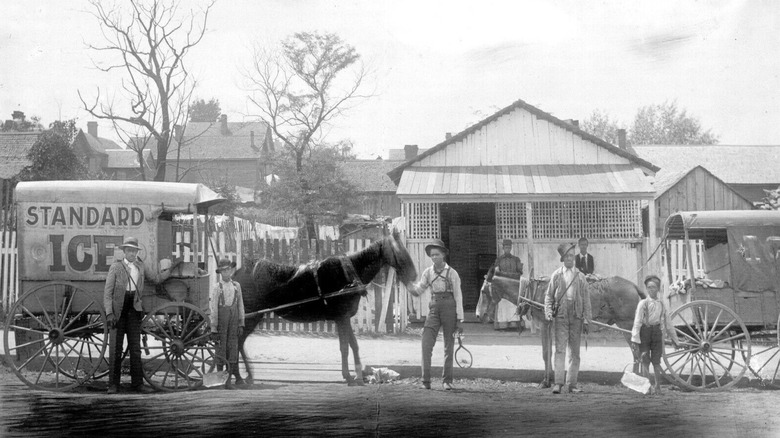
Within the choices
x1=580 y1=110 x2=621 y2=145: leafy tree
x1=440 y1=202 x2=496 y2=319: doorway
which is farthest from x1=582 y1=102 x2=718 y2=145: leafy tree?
x1=440 y1=202 x2=496 y2=319: doorway

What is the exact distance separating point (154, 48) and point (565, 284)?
9916 mm

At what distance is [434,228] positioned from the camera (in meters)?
13.5

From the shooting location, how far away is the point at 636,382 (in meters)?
8.63

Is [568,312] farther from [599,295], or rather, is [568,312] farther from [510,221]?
[510,221]

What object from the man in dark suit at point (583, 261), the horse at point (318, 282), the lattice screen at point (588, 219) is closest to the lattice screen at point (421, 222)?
the lattice screen at point (588, 219)

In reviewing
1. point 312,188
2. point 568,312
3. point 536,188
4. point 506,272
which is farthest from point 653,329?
point 312,188

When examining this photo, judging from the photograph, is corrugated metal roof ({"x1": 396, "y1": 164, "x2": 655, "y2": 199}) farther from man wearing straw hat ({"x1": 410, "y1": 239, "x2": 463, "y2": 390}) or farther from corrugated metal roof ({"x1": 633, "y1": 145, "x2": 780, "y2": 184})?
corrugated metal roof ({"x1": 633, "y1": 145, "x2": 780, "y2": 184})

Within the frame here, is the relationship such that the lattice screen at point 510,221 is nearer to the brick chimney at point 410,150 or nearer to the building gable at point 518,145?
the building gable at point 518,145

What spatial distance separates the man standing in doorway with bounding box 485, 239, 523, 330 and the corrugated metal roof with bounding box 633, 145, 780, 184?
21461mm

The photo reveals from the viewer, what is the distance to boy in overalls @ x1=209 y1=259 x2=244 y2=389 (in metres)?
8.44

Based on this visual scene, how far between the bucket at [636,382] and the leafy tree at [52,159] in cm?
1153

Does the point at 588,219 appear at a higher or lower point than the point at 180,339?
higher

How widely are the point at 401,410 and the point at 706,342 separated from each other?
13.6 ft

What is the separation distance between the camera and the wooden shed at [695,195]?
2428 cm
